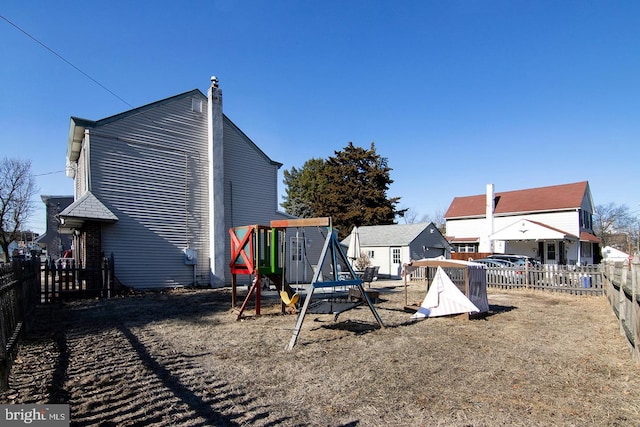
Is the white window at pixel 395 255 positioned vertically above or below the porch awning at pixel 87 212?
below

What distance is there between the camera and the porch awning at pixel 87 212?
13789 millimetres

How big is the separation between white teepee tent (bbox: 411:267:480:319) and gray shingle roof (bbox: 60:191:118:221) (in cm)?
1170

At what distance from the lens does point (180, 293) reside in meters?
15.7

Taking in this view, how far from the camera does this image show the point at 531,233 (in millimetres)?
28969

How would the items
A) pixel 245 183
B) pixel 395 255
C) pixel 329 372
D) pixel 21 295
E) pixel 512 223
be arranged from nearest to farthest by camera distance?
pixel 329 372, pixel 21 295, pixel 245 183, pixel 395 255, pixel 512 223

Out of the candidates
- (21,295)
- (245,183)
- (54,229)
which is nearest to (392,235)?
(245,183)

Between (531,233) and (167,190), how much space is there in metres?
25.6

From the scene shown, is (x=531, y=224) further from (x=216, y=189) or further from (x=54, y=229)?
(x=54, y=229)

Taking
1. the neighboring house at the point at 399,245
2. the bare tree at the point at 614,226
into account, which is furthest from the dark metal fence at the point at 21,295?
the bare tree at the point at 614,226

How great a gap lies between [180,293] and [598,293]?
57.2ft

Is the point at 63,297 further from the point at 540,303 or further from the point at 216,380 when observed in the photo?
the point at 540,303

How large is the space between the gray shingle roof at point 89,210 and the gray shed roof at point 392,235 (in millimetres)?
18739

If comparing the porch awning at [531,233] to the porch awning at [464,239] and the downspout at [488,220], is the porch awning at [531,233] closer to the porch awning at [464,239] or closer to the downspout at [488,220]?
the downspout at [488,220]

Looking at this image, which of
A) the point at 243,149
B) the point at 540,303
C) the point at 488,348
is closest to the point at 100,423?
the point at 488,348
